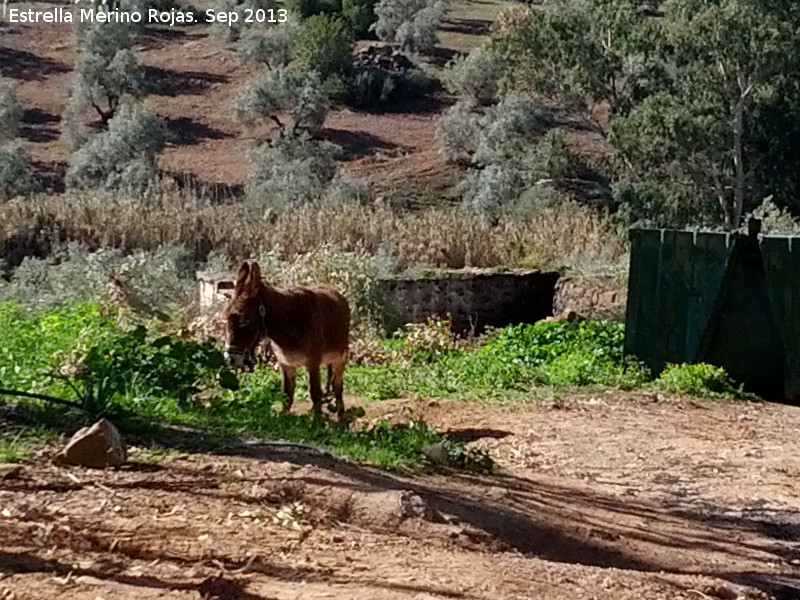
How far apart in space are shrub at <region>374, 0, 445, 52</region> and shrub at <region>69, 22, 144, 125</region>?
406 inches

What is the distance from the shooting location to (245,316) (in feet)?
35.3

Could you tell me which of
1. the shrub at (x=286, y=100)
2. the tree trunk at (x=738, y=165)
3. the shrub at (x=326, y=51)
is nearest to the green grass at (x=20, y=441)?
the tree trunk at (x=738, y=165)

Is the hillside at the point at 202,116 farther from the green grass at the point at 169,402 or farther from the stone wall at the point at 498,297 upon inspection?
the green grass at the point at 169,402

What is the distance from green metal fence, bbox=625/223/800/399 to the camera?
48.9ft

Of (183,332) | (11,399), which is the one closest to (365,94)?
(183,332)

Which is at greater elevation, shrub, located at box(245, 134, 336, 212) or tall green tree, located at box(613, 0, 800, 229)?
tall green tree, located at box(613, 0, 800, 229)

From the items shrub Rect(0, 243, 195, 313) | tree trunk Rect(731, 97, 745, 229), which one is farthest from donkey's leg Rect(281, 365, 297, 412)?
tree trunk Rect(731, 97, 745, 229)

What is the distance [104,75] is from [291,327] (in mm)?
30399

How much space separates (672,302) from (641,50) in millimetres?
23216

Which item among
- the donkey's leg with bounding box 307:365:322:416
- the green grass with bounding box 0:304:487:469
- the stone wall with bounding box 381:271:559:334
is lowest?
the stone wall with bounding box 381:271:559:334

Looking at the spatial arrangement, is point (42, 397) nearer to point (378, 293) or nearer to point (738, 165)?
point (378, 293)

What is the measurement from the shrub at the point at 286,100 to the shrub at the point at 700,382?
25.8 m

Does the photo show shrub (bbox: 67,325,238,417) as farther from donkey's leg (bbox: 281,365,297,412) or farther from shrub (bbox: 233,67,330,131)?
shrub (bbox: 233,67,330,131)

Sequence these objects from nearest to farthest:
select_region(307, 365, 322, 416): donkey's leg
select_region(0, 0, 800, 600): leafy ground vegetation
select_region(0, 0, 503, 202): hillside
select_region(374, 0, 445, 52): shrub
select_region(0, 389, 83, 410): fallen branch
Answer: select_region(0, 0, 800, 600): leafy ground vegetation
select_region(0, 389, 83, 410): fallen branch
select_region(307, 365, 322, 416): donkey's leg
select_region(0, 0, 503, 202): hillside
select_region(374, 0, 445, 52): shrub
